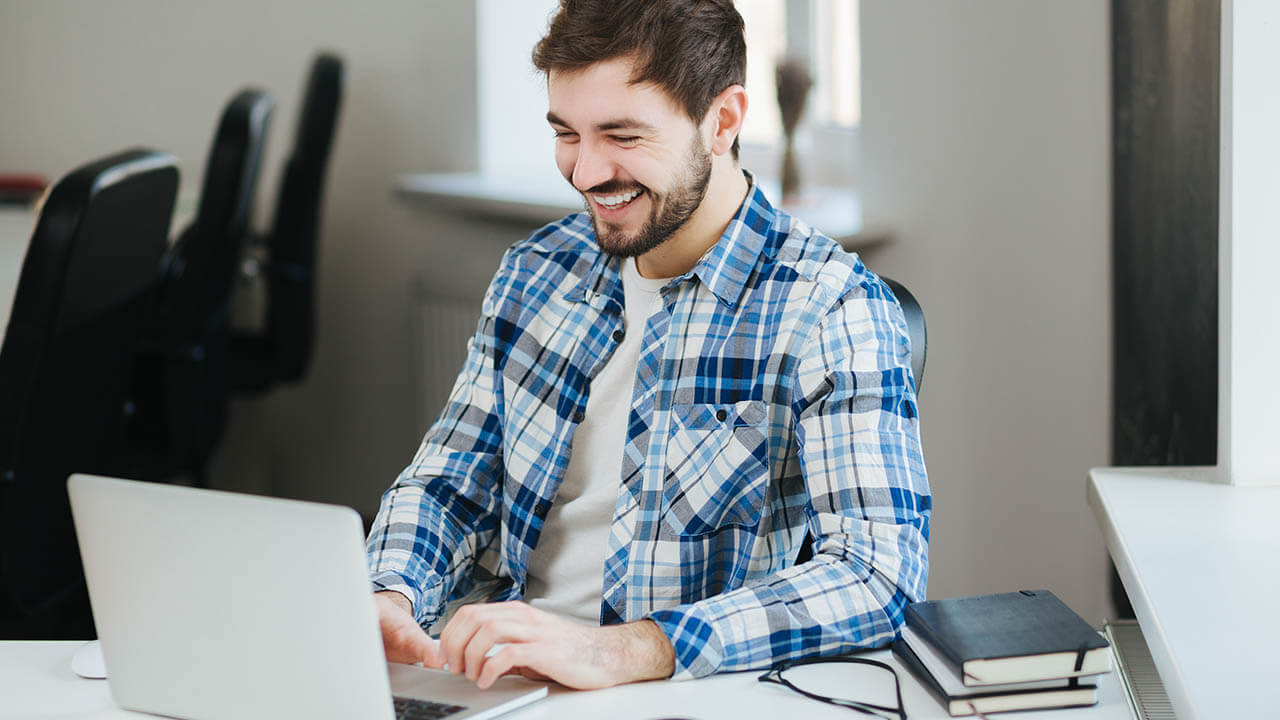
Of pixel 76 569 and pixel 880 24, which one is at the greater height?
pixel 880 24

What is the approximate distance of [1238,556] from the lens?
126 cm

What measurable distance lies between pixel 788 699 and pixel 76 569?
121 cm

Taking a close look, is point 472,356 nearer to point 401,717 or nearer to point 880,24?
point 401,717

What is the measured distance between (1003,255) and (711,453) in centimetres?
88

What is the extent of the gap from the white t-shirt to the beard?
2.4 inches

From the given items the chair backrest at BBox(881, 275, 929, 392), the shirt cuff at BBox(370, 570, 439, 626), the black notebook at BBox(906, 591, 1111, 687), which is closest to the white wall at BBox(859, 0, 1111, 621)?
the chair backrest at BBox(881, 275, 929, 392)

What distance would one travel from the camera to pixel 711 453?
1319 millimetres

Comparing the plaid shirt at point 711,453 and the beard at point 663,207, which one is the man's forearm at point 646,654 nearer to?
the plaid shirt at point 711,453

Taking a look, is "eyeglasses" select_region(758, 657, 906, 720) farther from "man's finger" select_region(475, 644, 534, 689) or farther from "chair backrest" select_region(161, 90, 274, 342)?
"chair backrest" select_region(161, 90, 274, 342)

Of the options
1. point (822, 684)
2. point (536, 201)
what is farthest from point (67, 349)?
point (822, 684)

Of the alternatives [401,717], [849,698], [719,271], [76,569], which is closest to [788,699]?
[849,698]

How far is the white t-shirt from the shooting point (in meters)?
1.41

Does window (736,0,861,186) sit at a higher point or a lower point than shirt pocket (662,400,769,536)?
→ higher

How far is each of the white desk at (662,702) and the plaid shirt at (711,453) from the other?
35 mm
